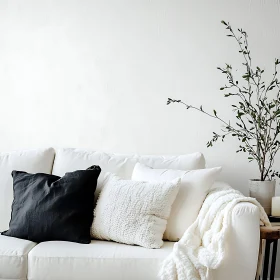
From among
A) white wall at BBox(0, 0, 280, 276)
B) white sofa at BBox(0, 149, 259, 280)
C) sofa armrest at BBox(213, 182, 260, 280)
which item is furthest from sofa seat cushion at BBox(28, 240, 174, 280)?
white wall at BBox(0, 0, 280, 276)

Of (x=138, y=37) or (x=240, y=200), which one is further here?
(x=138, y=37)

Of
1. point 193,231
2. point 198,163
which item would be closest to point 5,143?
point 198,163

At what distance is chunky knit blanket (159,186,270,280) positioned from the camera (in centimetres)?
241

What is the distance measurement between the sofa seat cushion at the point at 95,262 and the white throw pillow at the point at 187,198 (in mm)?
181

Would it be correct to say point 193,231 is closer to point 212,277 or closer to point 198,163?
point 212,277

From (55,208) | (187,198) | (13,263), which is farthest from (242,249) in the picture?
(13,263)

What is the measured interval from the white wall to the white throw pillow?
67 centimetres

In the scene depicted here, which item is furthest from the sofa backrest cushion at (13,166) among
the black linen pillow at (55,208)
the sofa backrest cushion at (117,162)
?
the black linen pillow at (55,208)

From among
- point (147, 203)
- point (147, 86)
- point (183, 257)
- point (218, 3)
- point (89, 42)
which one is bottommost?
point (183, 257)

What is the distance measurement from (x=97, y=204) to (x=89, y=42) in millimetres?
1282

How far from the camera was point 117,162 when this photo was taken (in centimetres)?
321

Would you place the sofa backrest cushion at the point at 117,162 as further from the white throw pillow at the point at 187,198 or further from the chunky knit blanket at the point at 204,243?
the chunky knit blanket at the point at 204,243

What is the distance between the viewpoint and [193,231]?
8.69 feet

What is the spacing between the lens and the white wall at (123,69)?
3.53m
